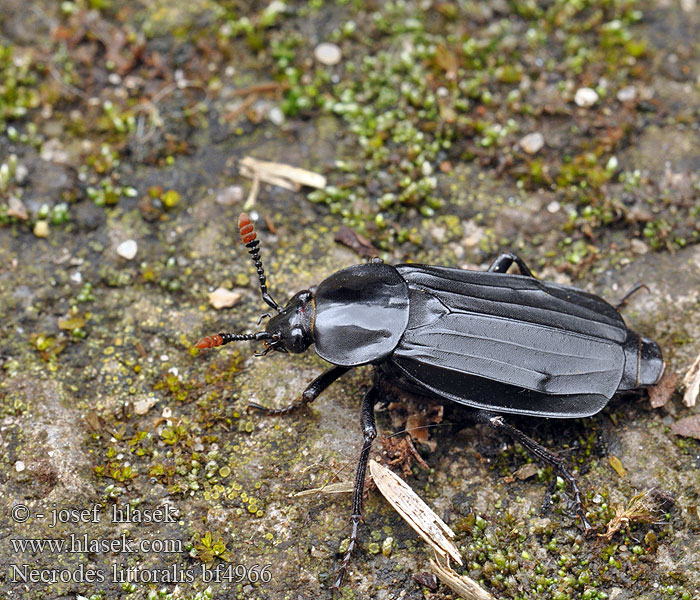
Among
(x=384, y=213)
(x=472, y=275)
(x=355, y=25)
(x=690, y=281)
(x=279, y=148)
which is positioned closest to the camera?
(x=472, y=275)

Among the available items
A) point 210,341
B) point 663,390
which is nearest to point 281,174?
point 210,341

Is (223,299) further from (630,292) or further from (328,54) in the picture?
(630,292)

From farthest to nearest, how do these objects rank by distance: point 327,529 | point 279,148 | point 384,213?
point 279,148 < point 384,213 < point 327,529

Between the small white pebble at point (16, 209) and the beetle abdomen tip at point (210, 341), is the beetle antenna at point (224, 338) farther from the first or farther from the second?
the small white pebble at point (16, 209)

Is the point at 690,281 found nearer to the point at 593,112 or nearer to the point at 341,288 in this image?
the point at 593,112

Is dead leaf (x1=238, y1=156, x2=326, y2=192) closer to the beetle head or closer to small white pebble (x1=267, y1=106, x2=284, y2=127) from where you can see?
small white pebble (x1=267, y1=106, x2=284, y2=127)

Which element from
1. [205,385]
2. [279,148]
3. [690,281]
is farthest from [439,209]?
[205,385]
